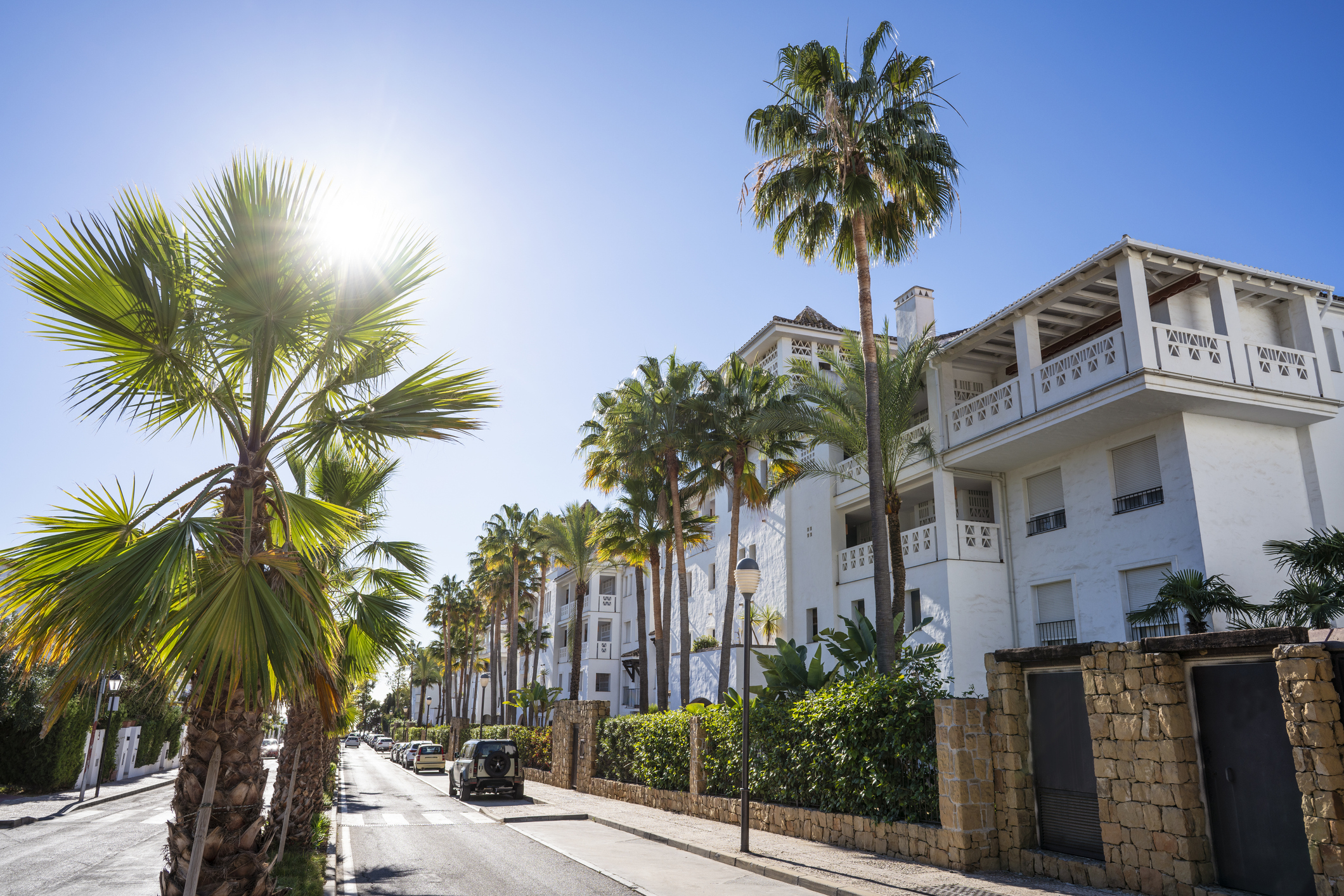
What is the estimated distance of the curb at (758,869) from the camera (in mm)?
9963

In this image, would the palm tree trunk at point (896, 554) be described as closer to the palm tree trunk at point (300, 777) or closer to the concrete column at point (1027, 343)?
the concrete column at point (1027, 343)

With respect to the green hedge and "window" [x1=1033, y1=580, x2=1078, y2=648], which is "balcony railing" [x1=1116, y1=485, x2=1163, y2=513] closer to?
"window" [x1=1033, y1=580, x2=1078, y2=648]

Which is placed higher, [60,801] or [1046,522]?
[1046,522]

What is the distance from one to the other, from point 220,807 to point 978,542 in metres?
18.8

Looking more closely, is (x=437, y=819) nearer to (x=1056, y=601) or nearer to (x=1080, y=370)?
(x=1056, y=601)

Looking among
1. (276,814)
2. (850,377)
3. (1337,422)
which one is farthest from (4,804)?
(1337,422)

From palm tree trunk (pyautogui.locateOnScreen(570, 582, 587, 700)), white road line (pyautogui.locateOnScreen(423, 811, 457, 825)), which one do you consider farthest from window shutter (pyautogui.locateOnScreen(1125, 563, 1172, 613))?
palm tree trunk (pyautogui.locateOnScreen(570, 582, 587, 700))

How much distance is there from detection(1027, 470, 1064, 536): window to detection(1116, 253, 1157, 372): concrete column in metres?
4.54

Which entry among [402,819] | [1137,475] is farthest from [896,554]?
[402,819]

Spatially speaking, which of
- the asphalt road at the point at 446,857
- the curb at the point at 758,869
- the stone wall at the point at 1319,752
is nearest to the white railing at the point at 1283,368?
the stone wall at the point at 1319,752

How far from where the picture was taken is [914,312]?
2506 centimetres

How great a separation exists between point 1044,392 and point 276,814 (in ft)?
56.5

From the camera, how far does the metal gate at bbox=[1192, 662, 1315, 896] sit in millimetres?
7766

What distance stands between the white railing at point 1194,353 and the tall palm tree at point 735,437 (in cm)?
975
